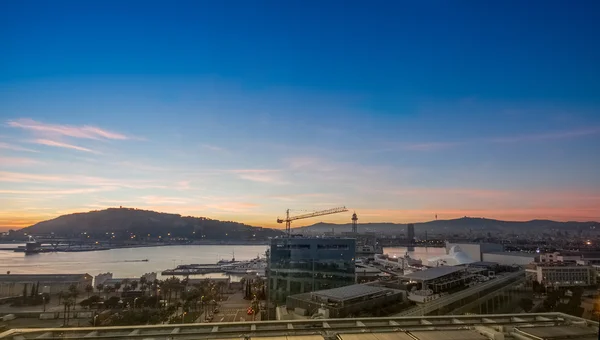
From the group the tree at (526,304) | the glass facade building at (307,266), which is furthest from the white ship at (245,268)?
the tree at (526,304)

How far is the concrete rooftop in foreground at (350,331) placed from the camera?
241 centimetres

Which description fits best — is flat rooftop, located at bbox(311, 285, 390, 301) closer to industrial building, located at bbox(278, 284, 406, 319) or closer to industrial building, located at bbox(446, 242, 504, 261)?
industrial building, located at bbox(278, 284, 406, 319)

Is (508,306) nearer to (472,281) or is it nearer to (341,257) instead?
(472,281)

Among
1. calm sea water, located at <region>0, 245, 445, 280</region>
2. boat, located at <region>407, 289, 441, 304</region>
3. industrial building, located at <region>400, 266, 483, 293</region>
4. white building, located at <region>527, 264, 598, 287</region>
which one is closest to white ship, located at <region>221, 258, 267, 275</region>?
calm sea water, located at <region>0, 245, 445, 280</region>

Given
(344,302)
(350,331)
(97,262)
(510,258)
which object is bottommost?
(97,262)

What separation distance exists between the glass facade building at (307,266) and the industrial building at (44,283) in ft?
31.7

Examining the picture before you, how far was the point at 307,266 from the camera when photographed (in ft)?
38.8

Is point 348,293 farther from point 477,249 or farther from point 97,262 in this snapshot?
point 97,262

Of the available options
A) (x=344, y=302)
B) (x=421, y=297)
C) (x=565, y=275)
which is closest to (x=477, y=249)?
(x=565, y=275)

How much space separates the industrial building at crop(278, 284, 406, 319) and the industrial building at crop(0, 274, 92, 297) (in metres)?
12.2

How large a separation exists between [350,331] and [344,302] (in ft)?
18.3

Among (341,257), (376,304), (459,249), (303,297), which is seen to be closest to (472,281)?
(341,257)

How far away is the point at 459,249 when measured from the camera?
28453 millimetres

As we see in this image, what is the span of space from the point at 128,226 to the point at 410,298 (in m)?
72.0
